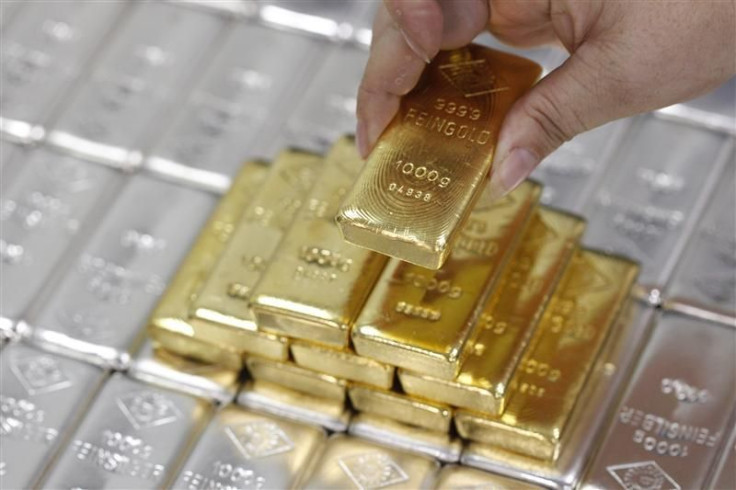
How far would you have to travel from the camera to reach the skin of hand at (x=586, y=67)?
4.57ft

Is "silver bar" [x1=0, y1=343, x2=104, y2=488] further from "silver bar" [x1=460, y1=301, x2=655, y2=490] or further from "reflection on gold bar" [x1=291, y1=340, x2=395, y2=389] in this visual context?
"silver bar" [x1=460, y1=301, x2=655, y2=490]

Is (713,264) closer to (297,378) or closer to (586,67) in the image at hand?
(586,67)

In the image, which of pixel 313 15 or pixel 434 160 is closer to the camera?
pixel 434 160

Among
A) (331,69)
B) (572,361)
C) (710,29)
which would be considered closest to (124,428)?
(572,361)

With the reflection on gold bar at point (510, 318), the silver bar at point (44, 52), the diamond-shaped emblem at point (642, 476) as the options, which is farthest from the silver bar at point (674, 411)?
the silver bar at point (44, 52)

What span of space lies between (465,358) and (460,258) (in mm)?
114

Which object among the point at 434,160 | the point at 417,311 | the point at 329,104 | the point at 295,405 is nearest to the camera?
the point at 434,160

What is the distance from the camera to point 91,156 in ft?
5.99

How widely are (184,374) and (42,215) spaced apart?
1.05ft

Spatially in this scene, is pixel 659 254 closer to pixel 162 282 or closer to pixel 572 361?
pixel 572 361

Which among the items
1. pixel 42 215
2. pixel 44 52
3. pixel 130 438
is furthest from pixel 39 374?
pixel 44 52

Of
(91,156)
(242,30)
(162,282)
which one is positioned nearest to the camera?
(162,282)

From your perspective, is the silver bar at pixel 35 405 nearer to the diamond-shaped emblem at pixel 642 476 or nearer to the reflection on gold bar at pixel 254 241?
the reflection on gold bar at pixel 254 241

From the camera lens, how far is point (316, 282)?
4.90 ft
